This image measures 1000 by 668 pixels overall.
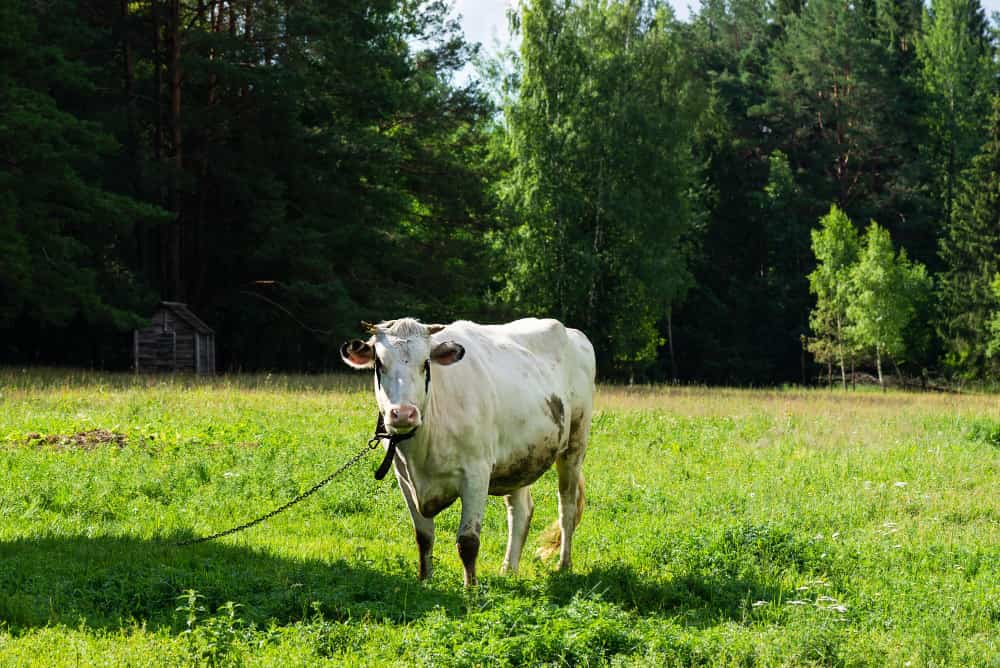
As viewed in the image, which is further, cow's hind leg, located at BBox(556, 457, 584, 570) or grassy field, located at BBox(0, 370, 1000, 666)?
cow's hind leg, located at BBox(556, 457, 584, 570)

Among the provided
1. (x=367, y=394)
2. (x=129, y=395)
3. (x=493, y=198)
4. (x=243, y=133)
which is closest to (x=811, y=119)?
(x=493, y=198)

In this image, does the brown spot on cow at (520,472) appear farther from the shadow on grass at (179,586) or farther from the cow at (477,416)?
the shadow on grass at (179,586)

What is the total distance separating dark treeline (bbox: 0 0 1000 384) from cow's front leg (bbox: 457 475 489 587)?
22383 mm

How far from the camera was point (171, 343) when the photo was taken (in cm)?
2927

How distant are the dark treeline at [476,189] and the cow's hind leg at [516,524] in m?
21.5

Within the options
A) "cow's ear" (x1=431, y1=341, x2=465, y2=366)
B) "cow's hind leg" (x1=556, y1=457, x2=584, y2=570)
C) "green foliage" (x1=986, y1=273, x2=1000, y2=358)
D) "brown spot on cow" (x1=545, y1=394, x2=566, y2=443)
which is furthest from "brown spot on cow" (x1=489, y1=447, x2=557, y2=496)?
"green foliage" (x1=986, y1=273, x2=1000, y2=358)

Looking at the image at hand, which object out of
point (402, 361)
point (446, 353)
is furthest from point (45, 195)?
point (402, 361)

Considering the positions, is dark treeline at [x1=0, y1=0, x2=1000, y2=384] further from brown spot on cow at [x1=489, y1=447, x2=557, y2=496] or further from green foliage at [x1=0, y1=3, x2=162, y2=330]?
brown spot on cow at [x1=489, y1=447, x2=557, y2=496]

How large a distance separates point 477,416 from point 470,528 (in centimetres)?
89

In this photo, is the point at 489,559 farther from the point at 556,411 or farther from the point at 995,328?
the point at 995,328

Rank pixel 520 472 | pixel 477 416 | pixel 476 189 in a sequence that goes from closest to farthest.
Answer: pixel 477 416, pixel 520 472, pixel 476 189

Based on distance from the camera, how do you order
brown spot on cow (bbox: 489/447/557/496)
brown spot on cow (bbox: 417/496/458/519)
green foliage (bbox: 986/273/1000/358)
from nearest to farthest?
brown spot on cow (bbox: 417/496/458/519) < brown spot on cow (bbox: 489/447/557/496) < green foliage (bbox: 986/273/1000/358)

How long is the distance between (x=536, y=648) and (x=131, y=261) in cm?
3292

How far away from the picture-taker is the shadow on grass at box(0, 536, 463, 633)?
21.5ft
